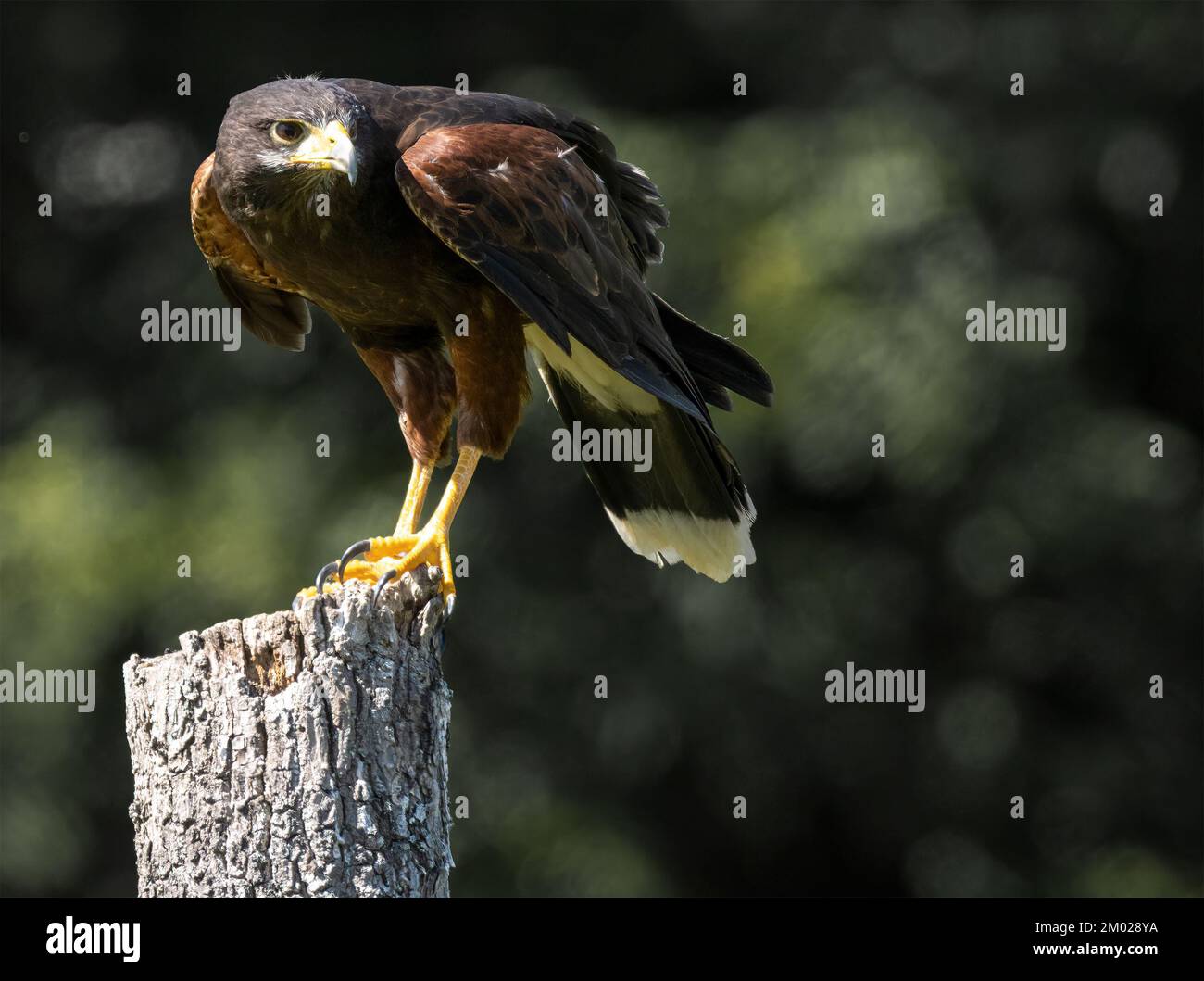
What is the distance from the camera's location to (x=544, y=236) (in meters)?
3.46

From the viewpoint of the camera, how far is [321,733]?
8.71 feet

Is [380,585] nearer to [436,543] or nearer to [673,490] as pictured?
[436,543]

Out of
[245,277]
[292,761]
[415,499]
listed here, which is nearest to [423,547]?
[415,499]

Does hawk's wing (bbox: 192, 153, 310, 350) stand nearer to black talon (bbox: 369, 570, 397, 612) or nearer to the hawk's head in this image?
the hawk's head

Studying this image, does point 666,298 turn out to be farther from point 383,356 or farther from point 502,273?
point 502,273

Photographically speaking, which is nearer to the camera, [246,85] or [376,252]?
[376,252]

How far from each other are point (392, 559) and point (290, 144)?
924 millimetres

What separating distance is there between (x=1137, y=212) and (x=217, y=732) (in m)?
4.33

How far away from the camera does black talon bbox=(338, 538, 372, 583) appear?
3.38 metres

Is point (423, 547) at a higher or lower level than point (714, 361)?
lower

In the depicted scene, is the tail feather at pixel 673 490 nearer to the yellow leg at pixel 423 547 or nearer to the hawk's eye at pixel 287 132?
the yellow leg at pixel 423 547

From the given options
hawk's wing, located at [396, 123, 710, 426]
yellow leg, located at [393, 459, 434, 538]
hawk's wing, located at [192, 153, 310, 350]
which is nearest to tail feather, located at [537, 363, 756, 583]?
hawk's wing, located at [396, 123, 710, 426]

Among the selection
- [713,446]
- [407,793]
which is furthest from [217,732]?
[713,446]

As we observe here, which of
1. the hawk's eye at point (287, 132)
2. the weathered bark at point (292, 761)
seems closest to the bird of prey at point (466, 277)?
the hawk's eye at point (287, 132)
